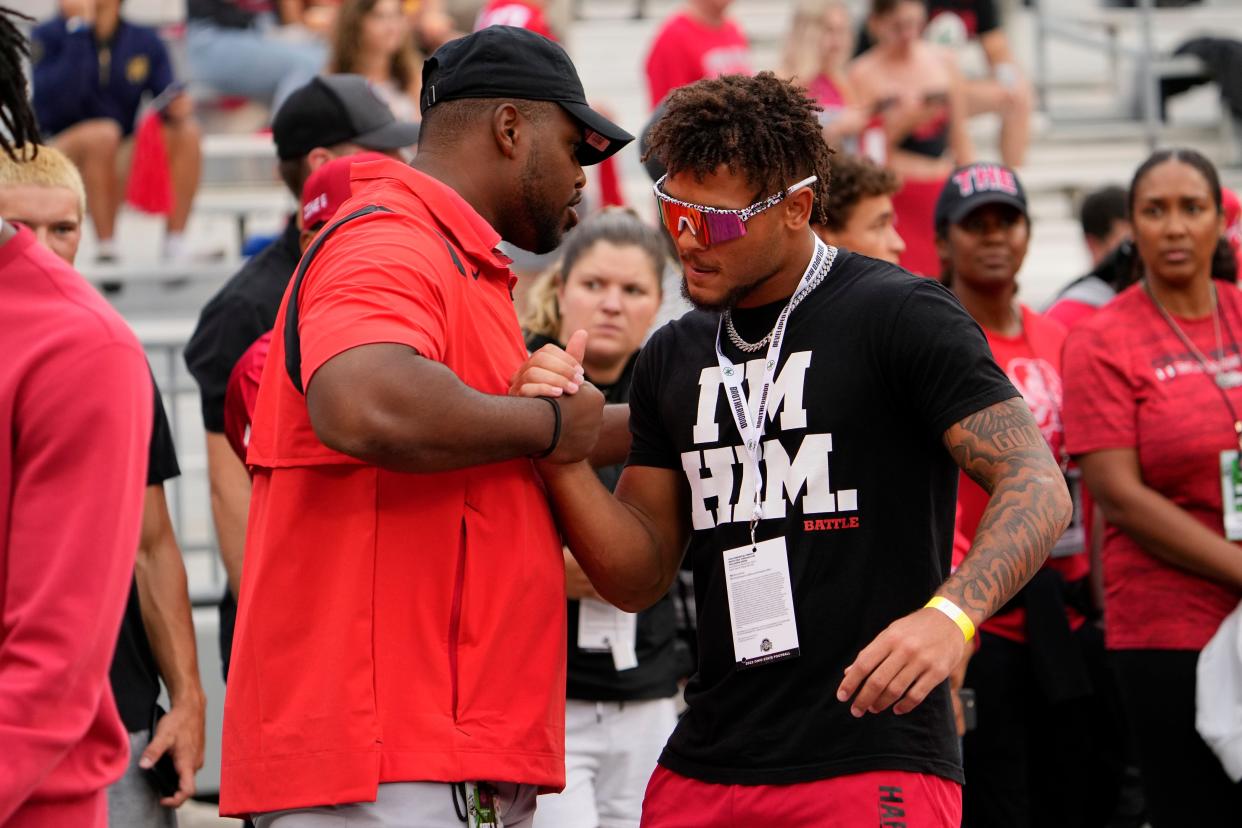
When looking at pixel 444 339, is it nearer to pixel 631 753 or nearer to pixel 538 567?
pixel 538 567

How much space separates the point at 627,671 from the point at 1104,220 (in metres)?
3.86

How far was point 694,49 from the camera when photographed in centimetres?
912

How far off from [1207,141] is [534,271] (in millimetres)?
8565

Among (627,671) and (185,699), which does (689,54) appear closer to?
(627,671)

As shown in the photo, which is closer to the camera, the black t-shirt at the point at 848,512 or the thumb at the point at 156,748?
the black t-shirt at the point at 848,512

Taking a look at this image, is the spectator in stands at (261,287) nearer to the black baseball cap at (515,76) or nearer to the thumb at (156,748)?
the thumb at (156,748)

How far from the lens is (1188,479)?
191 inches

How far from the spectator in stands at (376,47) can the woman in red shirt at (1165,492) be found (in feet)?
12.8

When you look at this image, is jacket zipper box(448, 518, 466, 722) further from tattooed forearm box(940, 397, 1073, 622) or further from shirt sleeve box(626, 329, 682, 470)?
tattooed forearm box(940, 397, 1073, 622)

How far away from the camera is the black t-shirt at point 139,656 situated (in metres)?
4.20

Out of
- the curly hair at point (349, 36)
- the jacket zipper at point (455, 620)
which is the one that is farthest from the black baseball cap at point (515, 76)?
the curly hair at point (349, 36)

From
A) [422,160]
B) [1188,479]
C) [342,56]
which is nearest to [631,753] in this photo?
[1188,479]

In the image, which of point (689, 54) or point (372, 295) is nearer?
point (372, 295)

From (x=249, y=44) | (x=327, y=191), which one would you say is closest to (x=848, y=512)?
(x=327, y=191)
